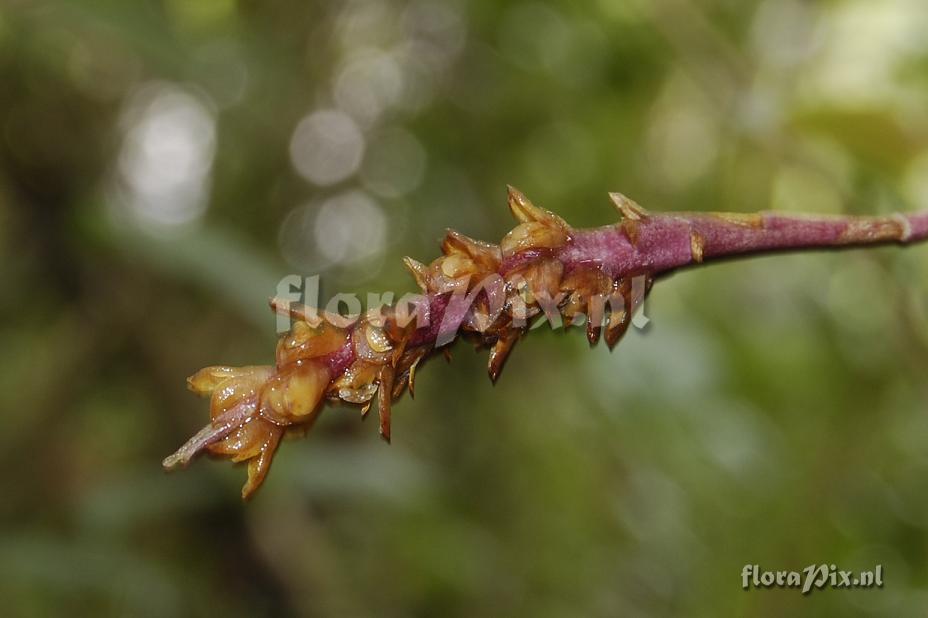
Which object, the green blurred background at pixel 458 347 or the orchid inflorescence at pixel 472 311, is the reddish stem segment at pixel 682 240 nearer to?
the orchid inflorescence at pixel 472 311

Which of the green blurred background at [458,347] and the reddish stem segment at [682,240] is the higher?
the green blurred background at [458,347]

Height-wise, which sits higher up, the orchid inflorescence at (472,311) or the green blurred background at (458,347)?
the green blurred background at (458,347)

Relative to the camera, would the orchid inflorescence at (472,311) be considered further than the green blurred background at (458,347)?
No

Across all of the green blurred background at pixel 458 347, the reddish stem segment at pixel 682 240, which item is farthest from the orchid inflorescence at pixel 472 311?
the green blurred background at pixel 458 347

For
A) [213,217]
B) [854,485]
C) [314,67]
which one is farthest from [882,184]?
[213,217]

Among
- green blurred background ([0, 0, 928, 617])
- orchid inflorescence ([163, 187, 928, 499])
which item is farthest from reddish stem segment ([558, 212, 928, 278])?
green blurred background ([0, 0, 928, 617])

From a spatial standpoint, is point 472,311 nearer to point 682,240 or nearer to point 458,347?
point 682,240

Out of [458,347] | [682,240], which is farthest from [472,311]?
[458,347]
